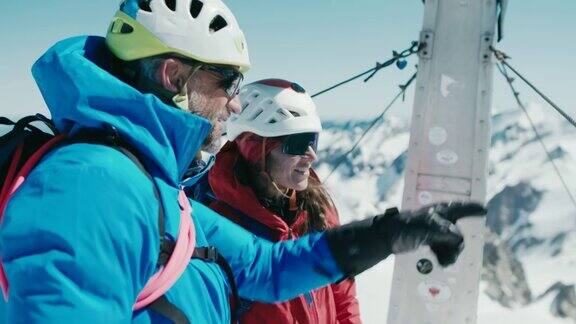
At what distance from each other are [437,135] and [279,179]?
6.43 ft

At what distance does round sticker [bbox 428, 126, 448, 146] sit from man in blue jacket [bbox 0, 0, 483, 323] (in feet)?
7.74

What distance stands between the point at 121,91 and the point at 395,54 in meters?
3.62

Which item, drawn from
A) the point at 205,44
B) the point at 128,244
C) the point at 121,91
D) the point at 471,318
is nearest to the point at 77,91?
the point at 121,91

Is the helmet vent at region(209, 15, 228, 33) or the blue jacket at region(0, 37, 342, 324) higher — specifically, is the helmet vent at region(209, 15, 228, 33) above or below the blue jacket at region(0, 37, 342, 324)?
above

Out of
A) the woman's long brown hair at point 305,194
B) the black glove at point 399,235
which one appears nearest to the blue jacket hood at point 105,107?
the black glove at point 399,235

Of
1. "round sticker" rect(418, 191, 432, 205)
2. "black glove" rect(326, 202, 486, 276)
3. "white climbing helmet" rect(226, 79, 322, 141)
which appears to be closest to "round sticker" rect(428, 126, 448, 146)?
"round sticker" rect(418, 191, 432, 205)

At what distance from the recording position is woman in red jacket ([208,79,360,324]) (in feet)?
9.30

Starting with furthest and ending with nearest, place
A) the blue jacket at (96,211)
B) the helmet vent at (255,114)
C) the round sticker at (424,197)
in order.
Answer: the round sticker at (424,197)
the helmet vent at (255,114)
the blue jacket at (96,211)

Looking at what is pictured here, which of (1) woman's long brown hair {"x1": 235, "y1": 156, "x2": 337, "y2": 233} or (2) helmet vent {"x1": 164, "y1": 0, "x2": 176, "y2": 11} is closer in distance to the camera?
(2) helmet vent {"x1": 164, "y1": 0, "x2": 176, "y2": 11}

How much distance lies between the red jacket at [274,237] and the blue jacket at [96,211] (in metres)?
1.04

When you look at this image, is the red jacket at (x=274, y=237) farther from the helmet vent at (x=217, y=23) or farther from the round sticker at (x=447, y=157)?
the round sticker at (x=447, y=157)

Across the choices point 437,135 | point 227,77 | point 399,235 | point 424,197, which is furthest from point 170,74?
point 424,197

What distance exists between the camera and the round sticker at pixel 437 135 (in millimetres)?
4359

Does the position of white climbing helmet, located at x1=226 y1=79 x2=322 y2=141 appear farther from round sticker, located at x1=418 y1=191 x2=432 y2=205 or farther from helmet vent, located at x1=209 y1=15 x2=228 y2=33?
round sticker, located at x1=418 y1=191 x2=432 y2=205
